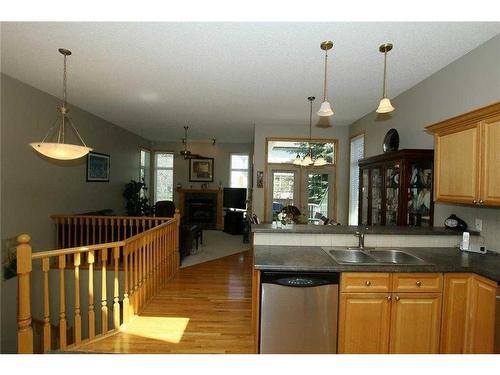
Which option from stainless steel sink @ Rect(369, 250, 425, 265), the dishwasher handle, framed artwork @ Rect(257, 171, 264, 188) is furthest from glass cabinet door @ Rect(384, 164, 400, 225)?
framed artwork @ Rect(257, 171, 264, 188)

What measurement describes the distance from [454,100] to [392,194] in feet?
4.15

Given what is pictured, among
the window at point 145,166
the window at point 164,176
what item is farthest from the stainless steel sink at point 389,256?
the window at point 164,176

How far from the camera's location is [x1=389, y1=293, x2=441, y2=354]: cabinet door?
2.06m

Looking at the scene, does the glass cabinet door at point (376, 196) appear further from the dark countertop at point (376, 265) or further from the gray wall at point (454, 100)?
the dark countertop at point (376, 265)

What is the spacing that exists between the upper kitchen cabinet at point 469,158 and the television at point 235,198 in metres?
6.40

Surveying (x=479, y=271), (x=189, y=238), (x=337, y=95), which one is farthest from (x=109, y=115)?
(x=479, y=271)

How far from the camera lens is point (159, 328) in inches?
109

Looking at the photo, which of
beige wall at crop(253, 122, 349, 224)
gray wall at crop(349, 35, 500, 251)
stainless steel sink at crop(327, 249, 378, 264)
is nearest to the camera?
gray wall at crop(349, 35, 500, 251)

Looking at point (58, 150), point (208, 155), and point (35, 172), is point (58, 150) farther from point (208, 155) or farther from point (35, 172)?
point (208, 155)

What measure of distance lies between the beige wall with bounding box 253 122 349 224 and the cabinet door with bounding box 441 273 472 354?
414 cm

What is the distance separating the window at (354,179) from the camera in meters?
5.64

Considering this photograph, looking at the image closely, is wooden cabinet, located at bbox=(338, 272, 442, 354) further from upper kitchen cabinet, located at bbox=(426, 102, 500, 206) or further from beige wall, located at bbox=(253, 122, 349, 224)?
beige wall, located at bbox=(253, 122, 349, 224)

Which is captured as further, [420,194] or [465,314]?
[420,194]

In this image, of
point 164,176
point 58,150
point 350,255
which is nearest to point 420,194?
point 350,255
